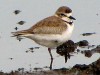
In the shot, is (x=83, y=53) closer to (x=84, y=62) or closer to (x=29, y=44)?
(x=84, y=62)

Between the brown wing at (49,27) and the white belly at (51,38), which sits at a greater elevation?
the brown wing at (49,27)

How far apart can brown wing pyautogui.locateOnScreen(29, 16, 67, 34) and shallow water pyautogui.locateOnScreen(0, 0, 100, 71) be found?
2.70 ft

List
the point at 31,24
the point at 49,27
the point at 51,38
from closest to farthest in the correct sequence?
the point at 51,38 < the point at 49,27 < the point at 31,24

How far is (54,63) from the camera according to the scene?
44.3 feet

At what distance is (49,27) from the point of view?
521 inches

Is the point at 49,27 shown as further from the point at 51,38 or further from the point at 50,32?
the point at 51,38

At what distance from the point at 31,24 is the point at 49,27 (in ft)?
11.9

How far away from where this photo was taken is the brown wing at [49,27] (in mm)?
13113

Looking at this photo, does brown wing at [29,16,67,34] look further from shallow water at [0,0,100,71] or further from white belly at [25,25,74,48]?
shallow water at [0,0,100,71]

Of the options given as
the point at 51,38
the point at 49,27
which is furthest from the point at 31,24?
the point at 51,38

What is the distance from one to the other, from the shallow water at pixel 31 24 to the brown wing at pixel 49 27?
0.82 metres

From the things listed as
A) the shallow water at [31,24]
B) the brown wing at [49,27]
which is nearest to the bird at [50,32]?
the brown wing at [49,27]

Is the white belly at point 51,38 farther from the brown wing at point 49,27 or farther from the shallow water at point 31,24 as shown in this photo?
the shallow water at point 31,24

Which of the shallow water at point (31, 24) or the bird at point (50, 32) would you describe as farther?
the shallow water at point (31, 24)
